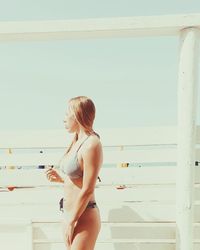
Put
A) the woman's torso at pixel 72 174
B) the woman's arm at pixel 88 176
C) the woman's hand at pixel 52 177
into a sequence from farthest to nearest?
the woman's hand at pixel 52 177 → the woman's torso at pixel 72 174 → the woman's arm at pixel 88 176

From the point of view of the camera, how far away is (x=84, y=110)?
8.75 ft

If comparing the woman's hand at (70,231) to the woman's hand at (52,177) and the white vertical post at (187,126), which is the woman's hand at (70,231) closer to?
the woman's hand at (52,177)

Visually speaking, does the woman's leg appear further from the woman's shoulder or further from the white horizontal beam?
the white horizontal beam

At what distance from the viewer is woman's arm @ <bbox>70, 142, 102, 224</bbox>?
2.55 meters

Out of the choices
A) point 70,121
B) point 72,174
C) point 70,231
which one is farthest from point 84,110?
point 70,231

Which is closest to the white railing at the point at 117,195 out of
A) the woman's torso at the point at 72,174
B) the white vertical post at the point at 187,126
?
the white vertical post at the point at 187,126

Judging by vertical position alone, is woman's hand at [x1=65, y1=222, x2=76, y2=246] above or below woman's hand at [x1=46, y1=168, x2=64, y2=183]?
below

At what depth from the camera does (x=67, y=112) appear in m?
2.77

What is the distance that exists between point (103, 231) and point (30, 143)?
1015 millimetres

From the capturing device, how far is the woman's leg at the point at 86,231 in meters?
2.60

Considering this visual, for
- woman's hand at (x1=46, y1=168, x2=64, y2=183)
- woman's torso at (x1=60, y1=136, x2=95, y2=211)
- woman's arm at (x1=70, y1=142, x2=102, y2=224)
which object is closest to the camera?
woman's arm at (x1=70, y1=142, x2=102, y2=224)

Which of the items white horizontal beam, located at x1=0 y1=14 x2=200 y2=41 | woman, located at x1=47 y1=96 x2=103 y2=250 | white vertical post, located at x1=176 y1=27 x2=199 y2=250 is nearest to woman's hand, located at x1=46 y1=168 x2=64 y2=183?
woman, located at x1=47 y1=96 x2=103 y2=250

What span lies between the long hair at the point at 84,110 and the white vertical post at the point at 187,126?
2.91 feet

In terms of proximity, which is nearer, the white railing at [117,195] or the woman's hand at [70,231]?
the woman's hand at [70,231]
